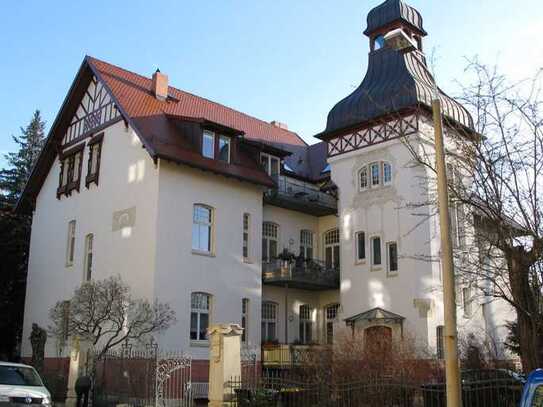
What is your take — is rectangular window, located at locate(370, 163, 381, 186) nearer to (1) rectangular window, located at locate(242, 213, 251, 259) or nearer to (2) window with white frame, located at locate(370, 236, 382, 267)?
(2) window with white frame, located at locate(370, 236, 382, 267)

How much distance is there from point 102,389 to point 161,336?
3.75m

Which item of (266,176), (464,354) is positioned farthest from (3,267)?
(464,354)

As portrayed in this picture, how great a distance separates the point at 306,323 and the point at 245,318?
4688mm

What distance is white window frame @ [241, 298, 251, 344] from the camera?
1046 inches

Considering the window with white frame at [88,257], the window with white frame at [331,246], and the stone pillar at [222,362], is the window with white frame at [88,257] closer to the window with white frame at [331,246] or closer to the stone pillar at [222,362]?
the window with white frame at [331,246]

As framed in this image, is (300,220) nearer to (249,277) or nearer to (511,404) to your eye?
(249,277)

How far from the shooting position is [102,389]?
20.3 meters

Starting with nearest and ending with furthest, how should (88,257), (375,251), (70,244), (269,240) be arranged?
(375,251)
(88,257)
(70,244)
(269,240)

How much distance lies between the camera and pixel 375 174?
28312mm

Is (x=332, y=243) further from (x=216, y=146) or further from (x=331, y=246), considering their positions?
(x=216, y=146)

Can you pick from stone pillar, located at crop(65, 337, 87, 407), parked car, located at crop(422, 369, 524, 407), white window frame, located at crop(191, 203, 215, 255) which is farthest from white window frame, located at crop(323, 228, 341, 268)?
parked car, located at crop(422, 369, 524, 407)

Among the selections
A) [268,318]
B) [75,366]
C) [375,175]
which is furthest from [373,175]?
[75,366]

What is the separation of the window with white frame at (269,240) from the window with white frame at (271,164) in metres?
2.37

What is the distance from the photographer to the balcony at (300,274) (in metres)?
27.6
